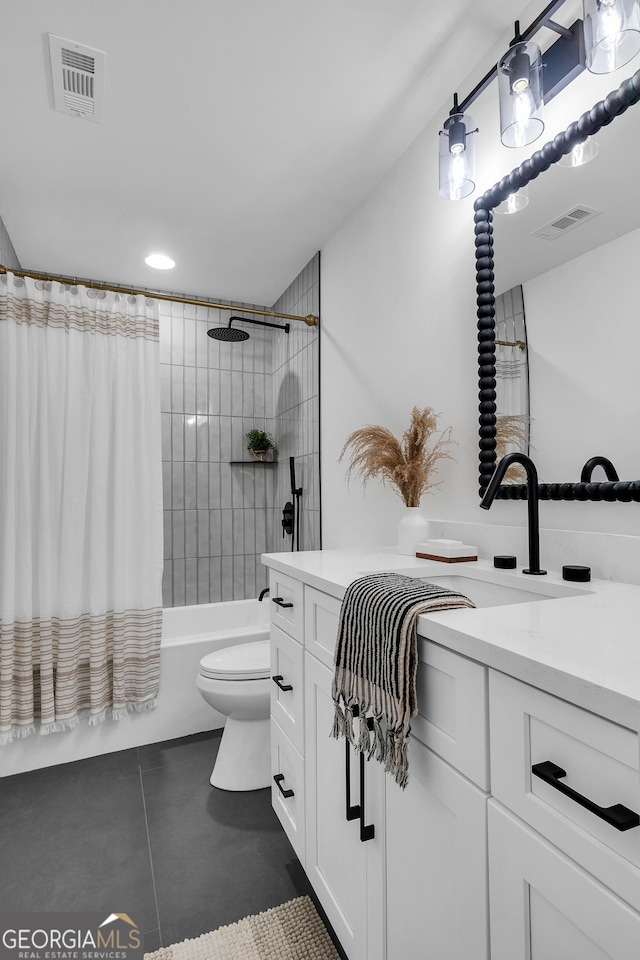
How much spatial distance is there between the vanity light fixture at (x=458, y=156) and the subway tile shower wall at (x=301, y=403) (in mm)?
1356

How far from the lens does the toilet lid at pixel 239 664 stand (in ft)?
6.63

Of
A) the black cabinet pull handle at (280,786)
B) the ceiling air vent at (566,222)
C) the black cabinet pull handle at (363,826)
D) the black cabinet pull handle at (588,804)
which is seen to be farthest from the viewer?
the black cabinet pull handle at (280,786)

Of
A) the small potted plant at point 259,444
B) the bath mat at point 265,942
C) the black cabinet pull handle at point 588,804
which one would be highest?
the small potted plant at point 259,444

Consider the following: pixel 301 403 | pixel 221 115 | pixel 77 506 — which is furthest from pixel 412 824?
pixel 301 403

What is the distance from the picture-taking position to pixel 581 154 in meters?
1.23

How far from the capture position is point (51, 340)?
2.31 meters

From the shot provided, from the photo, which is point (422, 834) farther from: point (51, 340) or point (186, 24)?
point (51, 340)

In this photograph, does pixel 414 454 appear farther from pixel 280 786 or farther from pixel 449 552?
pixel 280 786

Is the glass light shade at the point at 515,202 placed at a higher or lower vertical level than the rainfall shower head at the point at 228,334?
lower

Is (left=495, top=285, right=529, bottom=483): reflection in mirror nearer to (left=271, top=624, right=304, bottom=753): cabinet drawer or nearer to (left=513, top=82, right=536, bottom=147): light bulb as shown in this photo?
(left=513, top=82, right=536, bottom=147): light bulb

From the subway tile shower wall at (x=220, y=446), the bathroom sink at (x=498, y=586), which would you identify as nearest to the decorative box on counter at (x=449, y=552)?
the bathroom sink at (x=498, y=586)

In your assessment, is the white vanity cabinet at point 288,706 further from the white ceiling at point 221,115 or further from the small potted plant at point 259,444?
the small potted plant at point 259,444

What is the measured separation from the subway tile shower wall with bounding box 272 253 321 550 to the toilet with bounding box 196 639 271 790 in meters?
0.91

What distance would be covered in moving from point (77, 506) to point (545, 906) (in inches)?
87.6
